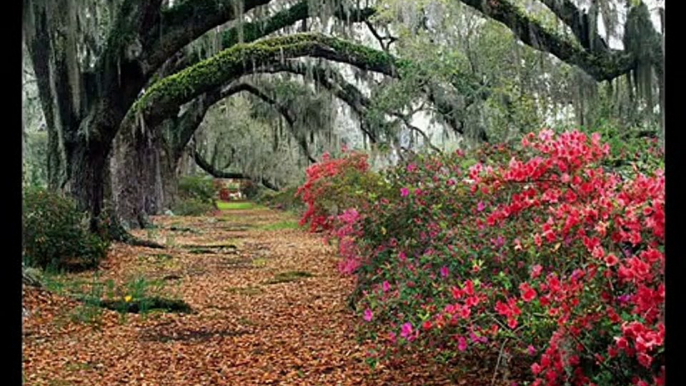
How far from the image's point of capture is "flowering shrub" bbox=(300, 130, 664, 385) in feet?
7.13

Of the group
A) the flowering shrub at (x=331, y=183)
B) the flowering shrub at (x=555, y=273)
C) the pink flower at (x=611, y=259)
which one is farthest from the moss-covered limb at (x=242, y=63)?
the pink flower at (x=611, y=259)

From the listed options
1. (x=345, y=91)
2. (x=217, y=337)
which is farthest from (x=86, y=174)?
(x=345, y=91)

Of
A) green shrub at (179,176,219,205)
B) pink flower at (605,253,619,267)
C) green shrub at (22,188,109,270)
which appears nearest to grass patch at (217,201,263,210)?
green shrub at (179,176,219,205)

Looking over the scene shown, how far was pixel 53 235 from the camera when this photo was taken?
7270mm

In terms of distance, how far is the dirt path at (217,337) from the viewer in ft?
12.3

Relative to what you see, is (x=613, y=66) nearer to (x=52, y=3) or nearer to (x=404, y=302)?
(x=404, y=302)

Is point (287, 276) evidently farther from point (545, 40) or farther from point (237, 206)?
point (237, 206)

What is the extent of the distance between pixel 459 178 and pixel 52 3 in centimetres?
477

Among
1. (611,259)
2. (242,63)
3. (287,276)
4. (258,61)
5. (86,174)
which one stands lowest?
(287,276)

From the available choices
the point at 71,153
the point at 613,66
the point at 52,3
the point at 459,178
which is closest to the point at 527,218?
the point at 459,178

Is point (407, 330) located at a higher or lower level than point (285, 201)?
lower

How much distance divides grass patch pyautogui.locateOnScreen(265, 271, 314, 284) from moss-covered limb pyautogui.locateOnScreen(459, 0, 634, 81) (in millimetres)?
3987

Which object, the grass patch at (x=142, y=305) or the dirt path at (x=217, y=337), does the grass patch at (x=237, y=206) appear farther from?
the grass patch at (x=142, y=305)

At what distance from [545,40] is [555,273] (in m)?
6.40
